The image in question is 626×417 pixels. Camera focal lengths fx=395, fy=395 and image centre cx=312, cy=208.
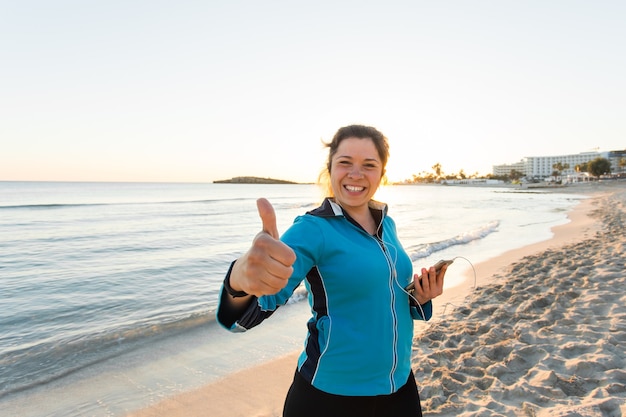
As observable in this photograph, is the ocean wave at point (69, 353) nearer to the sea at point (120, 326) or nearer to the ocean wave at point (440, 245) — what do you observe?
the sea at point (120, 326)

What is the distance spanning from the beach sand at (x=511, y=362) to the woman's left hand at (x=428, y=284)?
196cm

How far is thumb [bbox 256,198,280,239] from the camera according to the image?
1.24m

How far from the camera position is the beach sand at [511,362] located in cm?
348

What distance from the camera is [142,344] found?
19.9ft

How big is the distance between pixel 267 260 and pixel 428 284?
1095 mm

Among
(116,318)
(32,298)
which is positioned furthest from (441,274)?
(32,298)

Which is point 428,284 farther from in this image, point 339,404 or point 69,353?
point 69,353

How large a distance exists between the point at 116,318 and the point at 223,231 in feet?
46.4

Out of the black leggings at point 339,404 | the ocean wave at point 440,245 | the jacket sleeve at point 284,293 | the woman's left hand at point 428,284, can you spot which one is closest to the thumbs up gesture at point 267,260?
the jacket sleeve at point 284,293

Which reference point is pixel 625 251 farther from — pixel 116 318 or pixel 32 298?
pixel 32 298

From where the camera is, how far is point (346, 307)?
70.9 inches

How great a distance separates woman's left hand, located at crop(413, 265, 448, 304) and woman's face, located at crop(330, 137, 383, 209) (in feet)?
1.60

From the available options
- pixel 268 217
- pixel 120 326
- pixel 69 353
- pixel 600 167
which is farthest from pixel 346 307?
pixel 600 167

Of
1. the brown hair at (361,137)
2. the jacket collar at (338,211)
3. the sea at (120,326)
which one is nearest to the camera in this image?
the jacket collar at (338,211)
